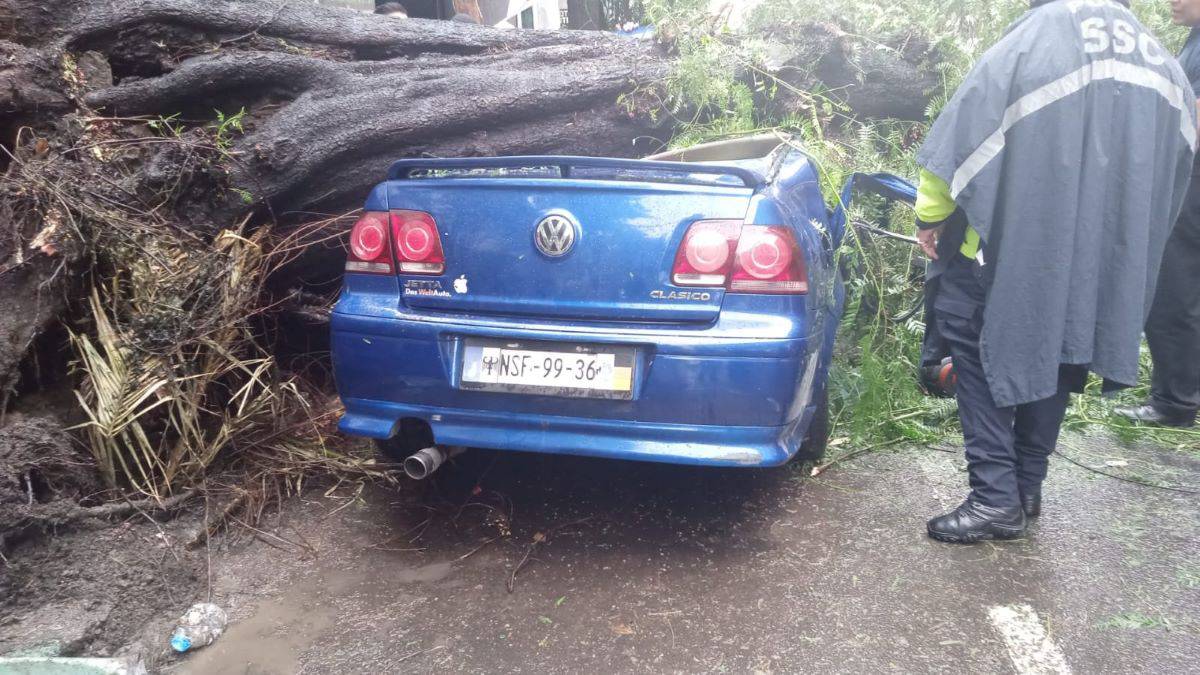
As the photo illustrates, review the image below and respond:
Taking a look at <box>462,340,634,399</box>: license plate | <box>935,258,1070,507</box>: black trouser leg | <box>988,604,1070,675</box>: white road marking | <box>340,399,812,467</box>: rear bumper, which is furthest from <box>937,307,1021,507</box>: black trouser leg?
<box>462,340,634,399</box>: license plate

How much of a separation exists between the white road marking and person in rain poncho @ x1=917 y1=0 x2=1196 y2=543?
0.45 meters

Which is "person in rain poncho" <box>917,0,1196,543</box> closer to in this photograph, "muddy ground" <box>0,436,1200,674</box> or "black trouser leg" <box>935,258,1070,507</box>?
"black trouser leg" <box>935,258,1070,507</box>

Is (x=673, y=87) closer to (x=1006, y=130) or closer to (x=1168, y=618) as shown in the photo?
(x=1006, y=130)

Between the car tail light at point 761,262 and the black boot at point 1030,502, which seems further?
the black boot at point 1030,502

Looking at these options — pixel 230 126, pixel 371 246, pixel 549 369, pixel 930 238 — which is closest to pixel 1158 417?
pixel 930 238

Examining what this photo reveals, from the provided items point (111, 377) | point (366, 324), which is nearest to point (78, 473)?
point (111, 377)

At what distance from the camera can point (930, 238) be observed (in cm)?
296

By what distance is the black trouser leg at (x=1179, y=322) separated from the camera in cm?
389

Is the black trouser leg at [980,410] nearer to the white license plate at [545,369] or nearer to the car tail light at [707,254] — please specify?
the car tail light at [707,254]

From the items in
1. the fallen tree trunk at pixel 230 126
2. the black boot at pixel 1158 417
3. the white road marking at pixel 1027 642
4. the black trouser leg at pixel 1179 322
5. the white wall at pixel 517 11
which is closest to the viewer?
the white road marking at pixel 1027 642

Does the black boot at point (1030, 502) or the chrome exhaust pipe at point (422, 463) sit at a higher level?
the chrome exhaust pipe at point (422, 463)

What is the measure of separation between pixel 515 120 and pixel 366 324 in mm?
2096

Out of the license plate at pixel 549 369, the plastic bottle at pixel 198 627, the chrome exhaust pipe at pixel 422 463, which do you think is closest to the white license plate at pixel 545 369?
the license plate at pixel 549 369

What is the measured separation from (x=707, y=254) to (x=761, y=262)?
17cm
